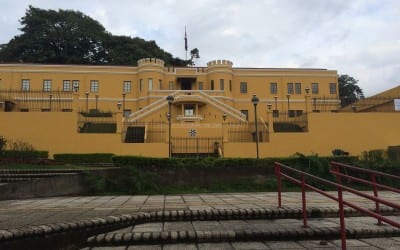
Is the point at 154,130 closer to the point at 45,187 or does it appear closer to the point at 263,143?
the point at 263,143

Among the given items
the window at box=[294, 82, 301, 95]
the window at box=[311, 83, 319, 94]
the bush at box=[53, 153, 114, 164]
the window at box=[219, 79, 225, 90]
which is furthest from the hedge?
the window at box=[311, 83, 319, 94]

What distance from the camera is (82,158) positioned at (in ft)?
64.1

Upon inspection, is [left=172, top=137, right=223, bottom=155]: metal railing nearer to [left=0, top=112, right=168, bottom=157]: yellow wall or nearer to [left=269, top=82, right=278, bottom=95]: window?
[left=0, top=112, right=168, bottom=157]: yellow wall

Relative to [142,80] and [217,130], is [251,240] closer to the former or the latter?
[217,130]

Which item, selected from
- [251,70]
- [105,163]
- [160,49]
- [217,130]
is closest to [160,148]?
[105,163]

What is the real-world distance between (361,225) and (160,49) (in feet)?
209

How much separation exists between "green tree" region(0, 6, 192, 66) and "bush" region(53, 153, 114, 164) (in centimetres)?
4323

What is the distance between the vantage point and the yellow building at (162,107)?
20.8 metres

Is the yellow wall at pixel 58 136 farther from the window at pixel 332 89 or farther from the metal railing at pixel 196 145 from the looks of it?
the window at pixel 332 89

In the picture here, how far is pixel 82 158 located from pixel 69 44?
160 ft

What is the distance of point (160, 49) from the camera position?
67.2m

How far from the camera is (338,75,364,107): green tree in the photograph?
65062 millimetres

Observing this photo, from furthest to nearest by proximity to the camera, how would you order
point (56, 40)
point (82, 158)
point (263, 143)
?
point (56, 40)
point (263, 143)
point (82, 158)

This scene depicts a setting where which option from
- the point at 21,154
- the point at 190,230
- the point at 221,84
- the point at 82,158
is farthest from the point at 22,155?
the point at 221,84
